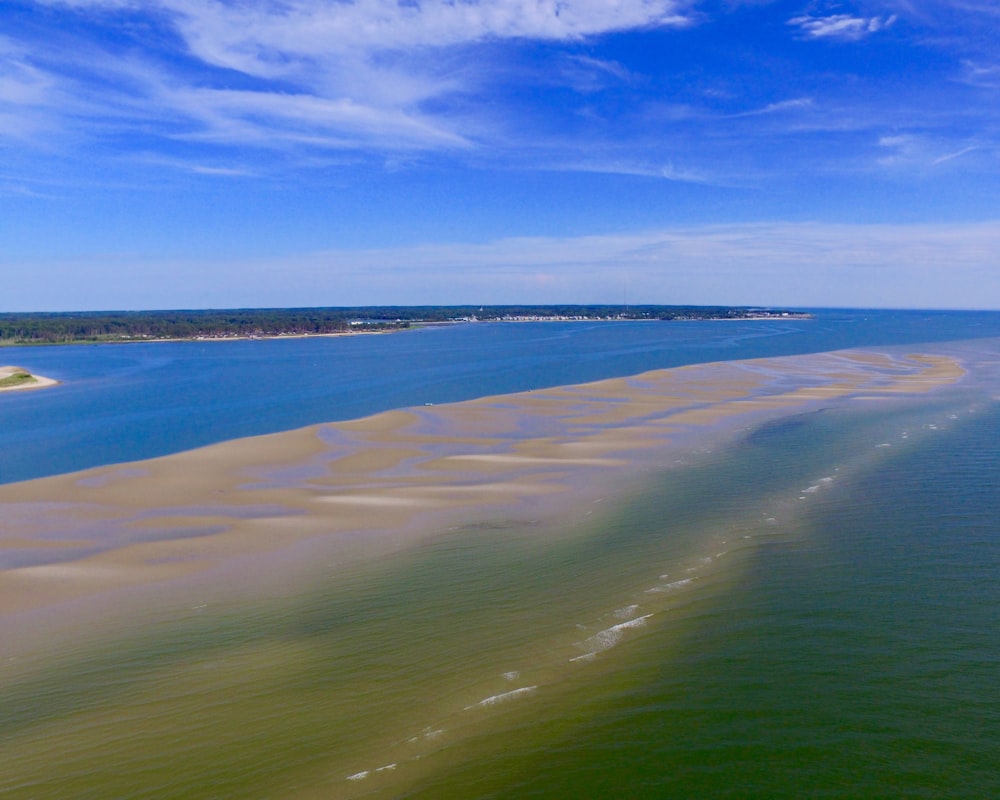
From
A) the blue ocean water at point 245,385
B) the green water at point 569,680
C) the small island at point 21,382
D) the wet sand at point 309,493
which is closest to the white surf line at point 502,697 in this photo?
the green water at point 569,680

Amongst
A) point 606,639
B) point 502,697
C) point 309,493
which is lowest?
point 502,697

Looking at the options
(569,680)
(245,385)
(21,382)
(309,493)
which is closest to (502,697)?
(569,680)

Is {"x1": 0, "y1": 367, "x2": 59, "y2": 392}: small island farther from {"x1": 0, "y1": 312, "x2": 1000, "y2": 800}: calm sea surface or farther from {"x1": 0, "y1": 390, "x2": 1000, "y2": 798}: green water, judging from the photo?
{"x1": 0, "y1": 390, "x2": 1000, "y2": 798}: green water

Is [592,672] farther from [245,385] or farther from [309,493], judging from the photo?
[245,385]

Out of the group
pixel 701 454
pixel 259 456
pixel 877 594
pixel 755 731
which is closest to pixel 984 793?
pixel 755 731

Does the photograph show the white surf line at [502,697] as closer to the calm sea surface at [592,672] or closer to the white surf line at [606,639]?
the calm sea surface at [592,672]

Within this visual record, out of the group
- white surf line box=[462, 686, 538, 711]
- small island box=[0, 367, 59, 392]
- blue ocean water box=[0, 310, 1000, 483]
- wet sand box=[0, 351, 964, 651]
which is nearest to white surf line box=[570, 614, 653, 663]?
white surf line box=[462, 686, 538, 711]
